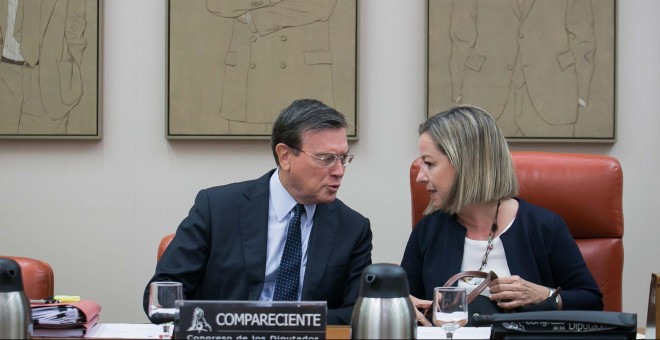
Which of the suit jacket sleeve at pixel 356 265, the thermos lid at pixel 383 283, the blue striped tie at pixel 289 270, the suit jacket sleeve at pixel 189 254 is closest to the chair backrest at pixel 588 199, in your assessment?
the suit jacket sleeve at pixel 356 265

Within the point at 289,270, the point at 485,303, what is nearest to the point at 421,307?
the point at 485,303

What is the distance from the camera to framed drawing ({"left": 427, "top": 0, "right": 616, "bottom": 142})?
3691 mm

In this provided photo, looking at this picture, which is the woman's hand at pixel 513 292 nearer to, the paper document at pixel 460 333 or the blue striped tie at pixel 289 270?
the paper document at pixel 460 333

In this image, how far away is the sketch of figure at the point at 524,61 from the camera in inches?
145

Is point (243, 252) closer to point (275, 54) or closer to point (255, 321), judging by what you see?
point (255, 321)

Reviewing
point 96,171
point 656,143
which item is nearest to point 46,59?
point 96,171

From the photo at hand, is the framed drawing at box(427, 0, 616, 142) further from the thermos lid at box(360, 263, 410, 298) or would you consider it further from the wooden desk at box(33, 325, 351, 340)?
the thermos lid at box(360, 263, 410, 298)

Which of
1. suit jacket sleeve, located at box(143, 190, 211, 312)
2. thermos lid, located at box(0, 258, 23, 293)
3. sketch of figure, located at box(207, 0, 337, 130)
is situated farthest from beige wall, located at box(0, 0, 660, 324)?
thermos lid, located at box(0, 258, 23, 293)

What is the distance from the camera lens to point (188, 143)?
376 cm

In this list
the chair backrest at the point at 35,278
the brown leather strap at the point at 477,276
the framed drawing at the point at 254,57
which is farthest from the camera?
the framed drawing at the point at 254,57

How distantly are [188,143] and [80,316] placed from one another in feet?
5.53

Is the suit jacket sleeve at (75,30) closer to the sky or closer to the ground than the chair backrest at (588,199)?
closer to the sky

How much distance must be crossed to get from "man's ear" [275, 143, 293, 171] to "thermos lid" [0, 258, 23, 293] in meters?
1.08

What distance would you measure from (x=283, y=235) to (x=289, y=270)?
13cm
